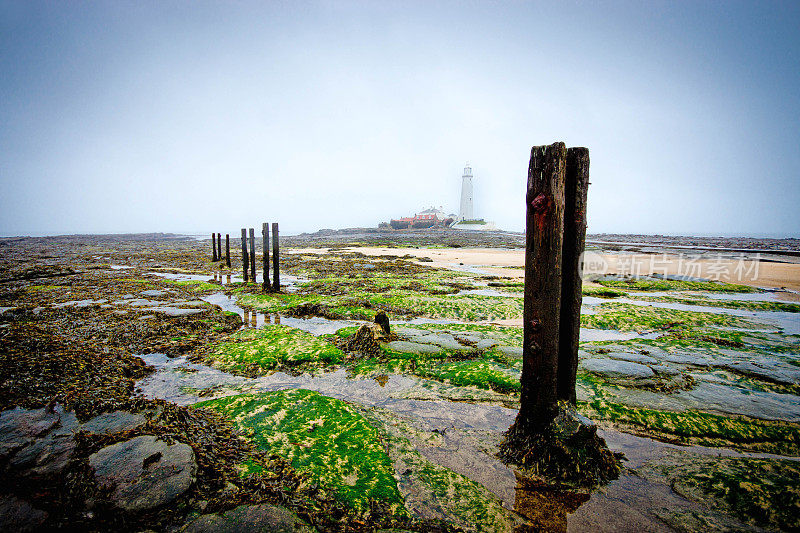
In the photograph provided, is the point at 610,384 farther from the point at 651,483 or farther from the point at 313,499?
the point at 313,499

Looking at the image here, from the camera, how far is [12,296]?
12.2 meters

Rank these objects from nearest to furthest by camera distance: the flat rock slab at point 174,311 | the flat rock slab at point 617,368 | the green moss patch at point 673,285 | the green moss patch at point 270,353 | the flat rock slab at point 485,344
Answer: the flat rock slab at point 617,368 < the green moss patch at point 270,353 < the flat rock slab at point 485,344 < the flat rock slab at point 174,311 < the green moss patch at point 673,285

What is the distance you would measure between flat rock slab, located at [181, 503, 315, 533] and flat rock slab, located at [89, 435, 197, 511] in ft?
1.45

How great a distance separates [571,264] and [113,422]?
5434 millimetres

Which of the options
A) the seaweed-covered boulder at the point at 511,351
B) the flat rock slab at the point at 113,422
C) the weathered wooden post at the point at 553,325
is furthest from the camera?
the seaweed-covered boulder at the point at 511,351

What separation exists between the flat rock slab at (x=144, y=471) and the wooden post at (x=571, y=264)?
150 inches

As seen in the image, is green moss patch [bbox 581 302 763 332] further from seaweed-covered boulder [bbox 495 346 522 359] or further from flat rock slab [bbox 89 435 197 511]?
flat rock slab [bbox 89 435 197 511]

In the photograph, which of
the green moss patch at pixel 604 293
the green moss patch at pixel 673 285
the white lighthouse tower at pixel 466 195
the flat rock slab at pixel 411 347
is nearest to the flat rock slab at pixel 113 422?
the flat rock slab at pixel 411 347

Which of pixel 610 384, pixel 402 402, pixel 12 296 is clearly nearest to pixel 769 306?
pixel 610 384

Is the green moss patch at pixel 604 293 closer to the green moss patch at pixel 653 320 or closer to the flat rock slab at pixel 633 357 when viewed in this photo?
the green moss patch at pixel 653 320

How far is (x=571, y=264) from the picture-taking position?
3789 mm

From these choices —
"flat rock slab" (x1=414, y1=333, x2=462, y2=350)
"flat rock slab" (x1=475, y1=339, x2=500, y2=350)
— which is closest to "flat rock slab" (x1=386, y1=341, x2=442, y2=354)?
"flat rock slab" (x1=414, y1=333, x2=462, y2=350)

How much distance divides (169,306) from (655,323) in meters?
14.1

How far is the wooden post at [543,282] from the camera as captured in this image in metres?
3.45
